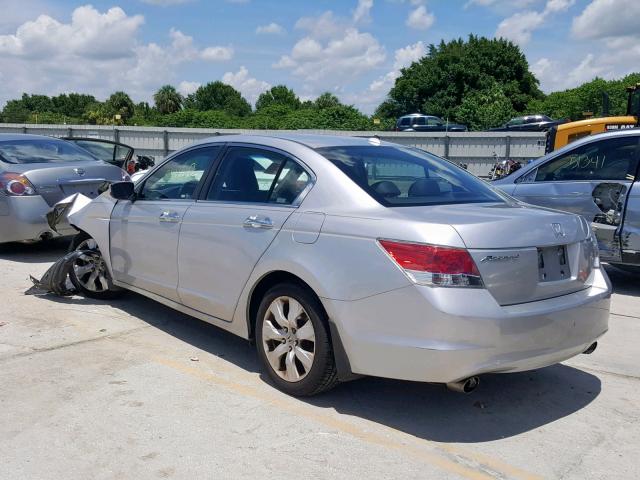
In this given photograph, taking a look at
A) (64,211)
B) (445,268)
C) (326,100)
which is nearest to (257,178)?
(445,268)

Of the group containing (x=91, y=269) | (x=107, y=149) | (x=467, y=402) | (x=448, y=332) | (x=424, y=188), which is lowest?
(x=467, y=402)

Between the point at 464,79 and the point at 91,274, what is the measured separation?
6324 centimetres

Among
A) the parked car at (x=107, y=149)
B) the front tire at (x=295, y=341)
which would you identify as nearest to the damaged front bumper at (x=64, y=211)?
the front tire at (x=295, y=341)

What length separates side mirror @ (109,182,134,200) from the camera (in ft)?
18.6

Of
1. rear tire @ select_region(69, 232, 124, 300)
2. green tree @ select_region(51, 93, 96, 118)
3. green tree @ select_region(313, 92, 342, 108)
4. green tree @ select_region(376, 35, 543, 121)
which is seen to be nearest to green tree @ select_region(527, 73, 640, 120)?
green tree @ select_region(376, 35, 543, 121)

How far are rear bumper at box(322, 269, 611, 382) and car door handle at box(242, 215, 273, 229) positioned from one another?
0.76 m

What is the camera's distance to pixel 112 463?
11.2ft

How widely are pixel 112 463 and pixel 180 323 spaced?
8.41ft

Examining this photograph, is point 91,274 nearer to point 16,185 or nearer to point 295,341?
point 16,185

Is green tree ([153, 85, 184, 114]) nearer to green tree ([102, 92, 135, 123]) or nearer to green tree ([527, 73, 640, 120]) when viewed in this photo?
green tree ([102, 92, 135, 123])

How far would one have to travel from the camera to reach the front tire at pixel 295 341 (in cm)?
396

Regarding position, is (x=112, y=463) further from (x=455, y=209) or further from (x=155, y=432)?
(x=455, y=209)

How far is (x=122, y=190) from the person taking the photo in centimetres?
567

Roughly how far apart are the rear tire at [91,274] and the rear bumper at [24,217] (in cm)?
198
